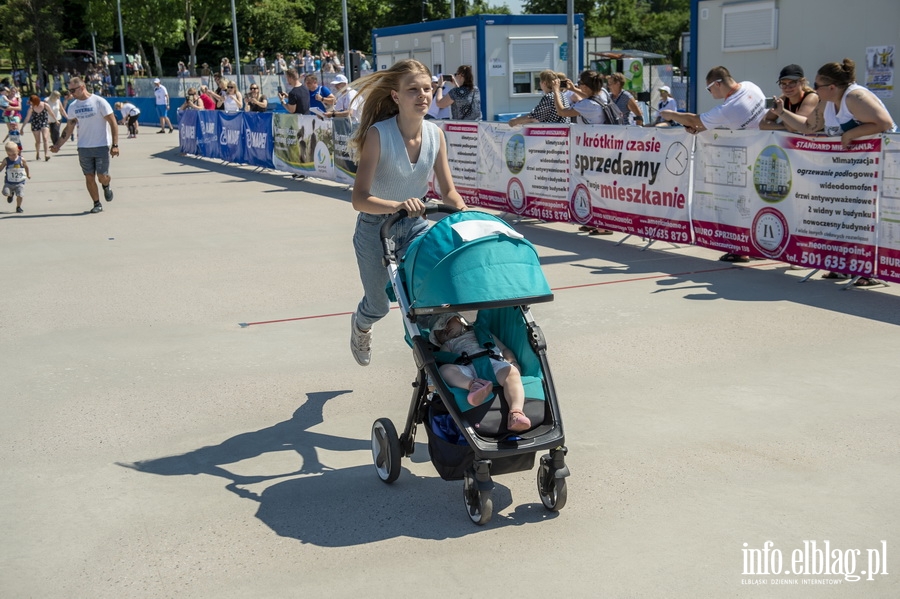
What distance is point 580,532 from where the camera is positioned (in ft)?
13.8

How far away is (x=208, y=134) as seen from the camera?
24922 millimetres

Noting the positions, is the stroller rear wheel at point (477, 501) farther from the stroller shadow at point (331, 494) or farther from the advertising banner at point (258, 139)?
the advertising banner at point (258, 139)

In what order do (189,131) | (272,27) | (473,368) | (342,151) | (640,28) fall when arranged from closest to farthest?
(473,368) → (342,151) → (189,131) → (640,28) → (272,27)

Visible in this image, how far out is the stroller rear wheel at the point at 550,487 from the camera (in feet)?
14.0

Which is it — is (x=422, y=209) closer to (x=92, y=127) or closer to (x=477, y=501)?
(x=477, y=501)

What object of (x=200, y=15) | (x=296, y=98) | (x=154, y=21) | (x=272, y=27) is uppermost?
(x=200, y=15)

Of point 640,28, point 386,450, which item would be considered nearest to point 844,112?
point 386,450

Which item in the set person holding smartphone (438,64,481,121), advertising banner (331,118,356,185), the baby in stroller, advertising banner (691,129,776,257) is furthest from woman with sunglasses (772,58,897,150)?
advertising banner (331,118,356,185)

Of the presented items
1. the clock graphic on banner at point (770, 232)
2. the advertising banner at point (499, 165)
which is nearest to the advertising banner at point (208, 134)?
the advertising banner at point (499, 165)

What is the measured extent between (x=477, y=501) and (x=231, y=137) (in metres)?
20.3

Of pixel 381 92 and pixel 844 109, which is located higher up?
pixel 381 92

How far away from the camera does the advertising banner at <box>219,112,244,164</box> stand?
22.7 m

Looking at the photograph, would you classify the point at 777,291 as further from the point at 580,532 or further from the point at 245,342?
the point at 580,532

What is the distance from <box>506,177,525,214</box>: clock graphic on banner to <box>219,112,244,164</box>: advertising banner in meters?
11.0
